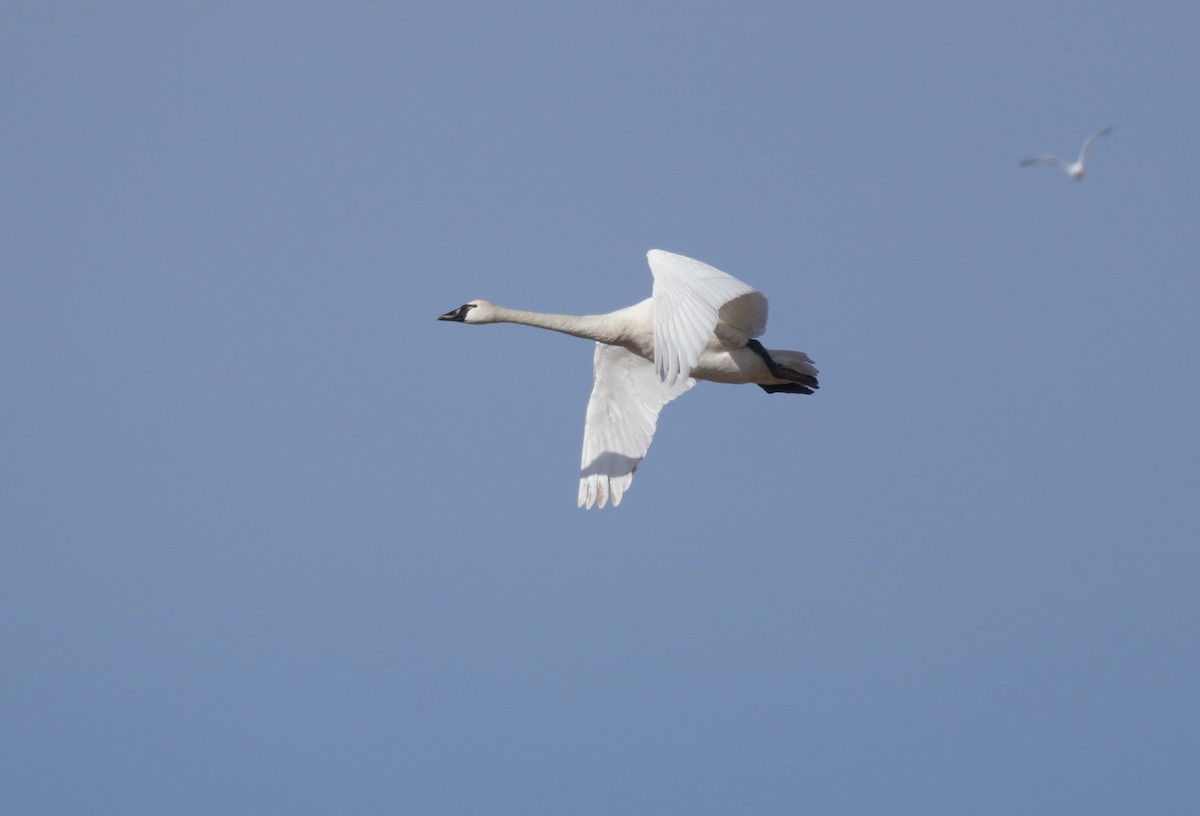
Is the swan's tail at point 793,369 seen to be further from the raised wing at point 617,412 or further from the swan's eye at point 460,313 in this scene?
the swan's eye at point 460,313

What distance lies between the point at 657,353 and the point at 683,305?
741mm

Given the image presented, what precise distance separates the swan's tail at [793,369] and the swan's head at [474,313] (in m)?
3.11

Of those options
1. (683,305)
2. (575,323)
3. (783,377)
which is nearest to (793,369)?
(783,377)

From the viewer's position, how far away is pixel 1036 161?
69.7 ft

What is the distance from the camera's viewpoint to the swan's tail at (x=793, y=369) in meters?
20.6

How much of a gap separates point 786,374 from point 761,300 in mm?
1275

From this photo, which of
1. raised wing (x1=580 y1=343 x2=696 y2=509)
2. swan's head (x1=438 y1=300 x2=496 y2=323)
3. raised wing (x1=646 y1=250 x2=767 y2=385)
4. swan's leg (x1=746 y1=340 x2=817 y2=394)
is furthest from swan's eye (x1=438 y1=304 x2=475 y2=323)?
raised wing (x1=646 y1=250 x2=767 y2=385)

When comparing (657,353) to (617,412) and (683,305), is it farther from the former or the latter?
(617,412)

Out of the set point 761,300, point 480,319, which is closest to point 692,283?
point 761,300

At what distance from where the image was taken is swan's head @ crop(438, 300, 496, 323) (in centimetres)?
2120

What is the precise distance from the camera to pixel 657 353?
52.8 feet

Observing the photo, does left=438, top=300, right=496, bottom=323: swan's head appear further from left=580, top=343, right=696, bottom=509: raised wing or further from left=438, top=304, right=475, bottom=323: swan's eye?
left=580, top=343, right=696, bottom=509: raised wing

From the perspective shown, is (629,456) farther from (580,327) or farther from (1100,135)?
(1100,135)

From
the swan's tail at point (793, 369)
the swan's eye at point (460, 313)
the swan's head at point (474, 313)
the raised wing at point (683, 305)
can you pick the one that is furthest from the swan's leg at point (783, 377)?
the swan's eye at point (460, 313)
